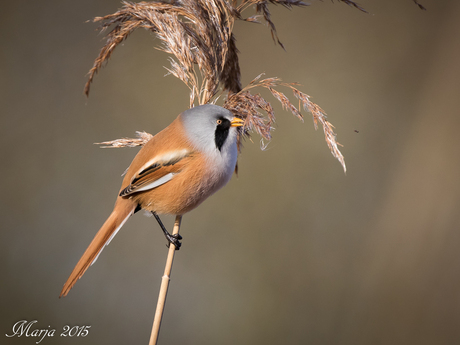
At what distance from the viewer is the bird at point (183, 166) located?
37.4 inches

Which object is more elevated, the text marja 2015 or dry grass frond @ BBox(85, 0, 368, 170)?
dry grass frond @ BBox(85, 0, 368, 170)

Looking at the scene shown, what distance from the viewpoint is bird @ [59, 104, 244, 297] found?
0.95 m

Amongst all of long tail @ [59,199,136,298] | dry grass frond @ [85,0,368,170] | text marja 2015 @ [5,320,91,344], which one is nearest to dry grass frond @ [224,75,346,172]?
dry grass frond @ [85,0,368,170]

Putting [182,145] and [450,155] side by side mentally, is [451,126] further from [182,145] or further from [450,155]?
[182,145]

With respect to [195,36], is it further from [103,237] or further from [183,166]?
[103,237]

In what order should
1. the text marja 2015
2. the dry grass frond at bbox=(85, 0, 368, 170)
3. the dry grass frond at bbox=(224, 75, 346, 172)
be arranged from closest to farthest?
1. the dry grass frond at bbox=(224, 75, 346, 172)
2. the dry grass frond at bbox=(85, 0, 368, 170)
3. the text marja 2015

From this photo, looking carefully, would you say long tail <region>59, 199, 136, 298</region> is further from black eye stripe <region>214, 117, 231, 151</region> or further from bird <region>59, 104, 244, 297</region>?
black eye stripe <region>214, 117, 231, 151</region>

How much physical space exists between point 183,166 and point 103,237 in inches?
11.1

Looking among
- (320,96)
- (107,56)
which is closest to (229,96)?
(107,56)

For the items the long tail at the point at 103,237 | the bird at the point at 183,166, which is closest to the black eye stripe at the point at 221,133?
the bird at the point at 183,166

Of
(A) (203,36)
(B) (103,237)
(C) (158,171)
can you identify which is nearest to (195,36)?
(A) (203,36)

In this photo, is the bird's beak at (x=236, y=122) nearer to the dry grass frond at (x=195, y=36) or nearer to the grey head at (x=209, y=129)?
the grey head at (x=209, y=129)

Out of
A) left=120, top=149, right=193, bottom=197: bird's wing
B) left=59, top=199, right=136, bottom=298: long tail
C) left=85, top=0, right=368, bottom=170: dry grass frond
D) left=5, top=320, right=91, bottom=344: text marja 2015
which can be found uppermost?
left=85, top=0, right=368, bottom=170: dry grass frond

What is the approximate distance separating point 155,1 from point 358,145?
1.23 metres
